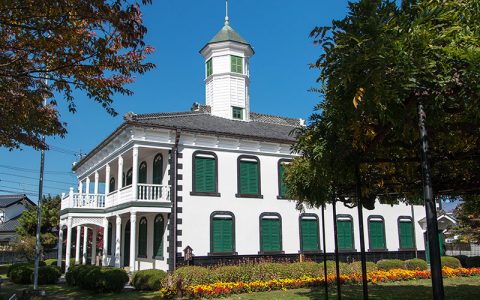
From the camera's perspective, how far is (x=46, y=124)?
1285 cm

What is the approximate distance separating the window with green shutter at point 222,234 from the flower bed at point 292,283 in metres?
4.44

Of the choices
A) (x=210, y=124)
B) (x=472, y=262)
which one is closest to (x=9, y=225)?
(x=210, y=124)

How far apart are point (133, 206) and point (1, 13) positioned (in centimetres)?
1448

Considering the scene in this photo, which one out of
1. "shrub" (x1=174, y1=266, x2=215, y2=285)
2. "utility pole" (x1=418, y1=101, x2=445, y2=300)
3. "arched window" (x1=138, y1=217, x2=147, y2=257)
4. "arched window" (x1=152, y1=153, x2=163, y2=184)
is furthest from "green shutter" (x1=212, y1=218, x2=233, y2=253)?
"utility pole" (x1=418, y1=101, x2=445, y2=300)

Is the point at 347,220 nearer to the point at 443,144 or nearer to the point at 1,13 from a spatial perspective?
the point at 443,144

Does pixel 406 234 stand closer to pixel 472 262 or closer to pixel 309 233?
pixel 472 262

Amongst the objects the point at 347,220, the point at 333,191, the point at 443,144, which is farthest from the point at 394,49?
the point at 347,220

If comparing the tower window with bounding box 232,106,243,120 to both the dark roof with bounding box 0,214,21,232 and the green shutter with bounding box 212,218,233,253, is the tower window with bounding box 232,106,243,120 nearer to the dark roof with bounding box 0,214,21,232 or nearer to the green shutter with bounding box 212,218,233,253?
the green shutter with bounding box 212,218,233,253

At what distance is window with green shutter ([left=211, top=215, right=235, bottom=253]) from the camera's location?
22.5 metres

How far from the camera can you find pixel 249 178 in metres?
24.3

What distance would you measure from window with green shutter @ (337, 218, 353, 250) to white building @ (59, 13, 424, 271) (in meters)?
0.06

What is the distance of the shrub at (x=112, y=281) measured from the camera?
18375mm

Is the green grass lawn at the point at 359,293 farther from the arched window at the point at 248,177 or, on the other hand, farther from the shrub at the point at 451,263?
the arched window at the point at 248,177

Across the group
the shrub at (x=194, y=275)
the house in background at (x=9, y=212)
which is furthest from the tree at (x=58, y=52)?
the house in background at (x=9, y=212)
